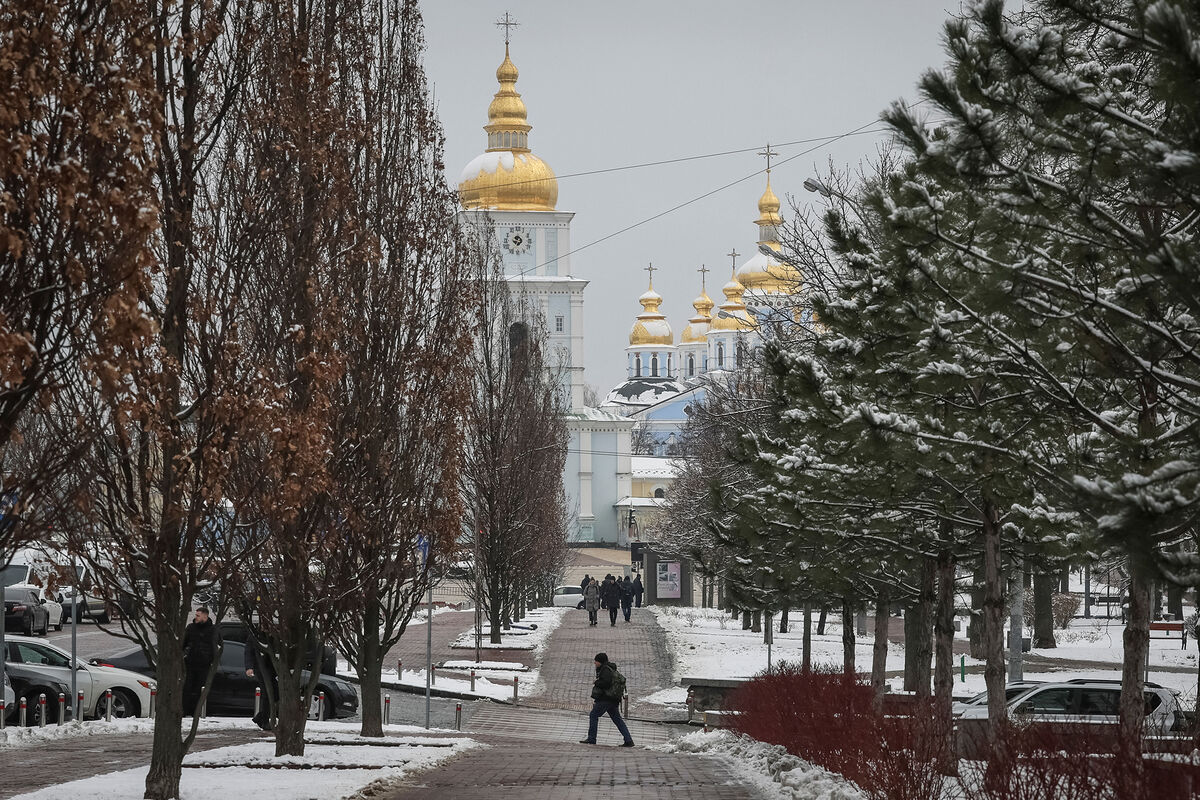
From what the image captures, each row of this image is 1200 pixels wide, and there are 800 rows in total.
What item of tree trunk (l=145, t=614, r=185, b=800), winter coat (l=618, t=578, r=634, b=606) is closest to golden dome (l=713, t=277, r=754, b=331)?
winter coat (l=618, t=578, r=634, b=606)

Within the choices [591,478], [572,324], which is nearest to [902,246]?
[572,324]

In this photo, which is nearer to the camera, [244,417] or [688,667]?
[244,417]

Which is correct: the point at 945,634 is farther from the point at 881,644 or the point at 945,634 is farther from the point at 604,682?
the point at 604,682

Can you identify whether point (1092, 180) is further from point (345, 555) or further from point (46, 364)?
point (345, 555)

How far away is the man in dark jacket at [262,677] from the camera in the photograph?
16433 millimetres

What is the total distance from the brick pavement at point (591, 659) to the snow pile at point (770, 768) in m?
4.43

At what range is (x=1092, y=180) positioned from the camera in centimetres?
727

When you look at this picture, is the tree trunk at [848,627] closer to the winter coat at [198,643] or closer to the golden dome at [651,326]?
the winter coat at [198,643]

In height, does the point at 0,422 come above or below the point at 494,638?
above

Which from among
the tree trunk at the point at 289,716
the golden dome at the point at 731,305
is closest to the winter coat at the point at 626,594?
the tree trunk at the point at 289,716

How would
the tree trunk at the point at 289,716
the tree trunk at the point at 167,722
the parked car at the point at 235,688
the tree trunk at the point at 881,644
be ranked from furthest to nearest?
the parked car at the point at 235,688
the tree trunk at the point at 881,644
the tree trunk at the point at 289,716
the tree trunk at the point at 167,722

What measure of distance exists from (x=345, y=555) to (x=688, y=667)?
782 inches

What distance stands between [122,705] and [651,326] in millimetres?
142269

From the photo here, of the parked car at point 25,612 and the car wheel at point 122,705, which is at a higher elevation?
the parked car at point 25,612
